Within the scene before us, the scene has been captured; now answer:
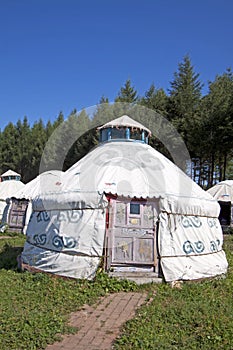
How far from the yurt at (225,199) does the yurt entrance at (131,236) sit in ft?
31.3

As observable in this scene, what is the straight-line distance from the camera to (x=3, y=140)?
3080 centimetres

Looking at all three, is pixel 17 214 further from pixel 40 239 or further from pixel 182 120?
pixel 182 120

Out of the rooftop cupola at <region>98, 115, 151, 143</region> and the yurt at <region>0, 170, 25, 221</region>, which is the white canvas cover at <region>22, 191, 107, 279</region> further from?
the yurt at <region>0, 170, 25, 221</region>

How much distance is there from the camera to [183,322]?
409cm

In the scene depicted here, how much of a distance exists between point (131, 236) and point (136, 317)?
5.72ft

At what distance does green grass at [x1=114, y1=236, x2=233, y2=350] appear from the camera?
359cm

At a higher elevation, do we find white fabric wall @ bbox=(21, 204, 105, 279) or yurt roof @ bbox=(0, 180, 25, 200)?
yurt roof @ bbox=(0, 180, 25, 200)

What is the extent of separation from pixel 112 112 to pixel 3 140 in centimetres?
1595

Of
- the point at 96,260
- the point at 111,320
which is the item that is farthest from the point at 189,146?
the point at 111,320

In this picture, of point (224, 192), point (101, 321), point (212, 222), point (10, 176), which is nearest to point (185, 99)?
point (224, 192)

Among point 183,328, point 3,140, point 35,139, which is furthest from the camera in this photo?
point 3,140

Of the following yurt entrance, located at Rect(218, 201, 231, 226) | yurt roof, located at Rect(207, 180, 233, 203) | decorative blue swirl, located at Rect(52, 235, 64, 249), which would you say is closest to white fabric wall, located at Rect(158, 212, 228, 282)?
decorative blue swirl, located at Rect(52, 235, 64, 249)

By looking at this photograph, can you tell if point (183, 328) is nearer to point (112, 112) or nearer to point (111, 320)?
point (111, 320)

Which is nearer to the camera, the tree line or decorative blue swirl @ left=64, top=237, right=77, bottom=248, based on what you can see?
decorative blue swirl @ left=64, top=237, right=77, bottom=248
